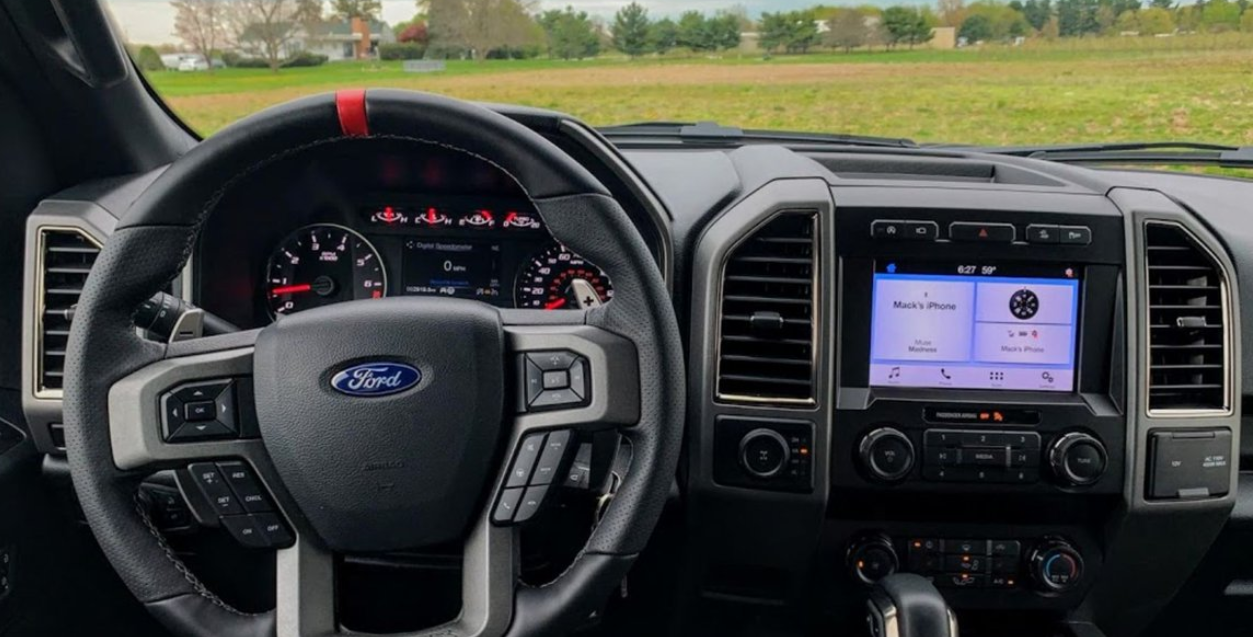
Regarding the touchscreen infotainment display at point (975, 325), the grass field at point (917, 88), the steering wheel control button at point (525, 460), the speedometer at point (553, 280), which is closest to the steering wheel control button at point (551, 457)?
the steering wheel control button at point (525, 460)

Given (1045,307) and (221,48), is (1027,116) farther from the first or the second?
(221,48)

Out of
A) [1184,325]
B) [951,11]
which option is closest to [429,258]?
[951,11]

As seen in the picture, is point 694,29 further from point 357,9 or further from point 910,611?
point 910,611

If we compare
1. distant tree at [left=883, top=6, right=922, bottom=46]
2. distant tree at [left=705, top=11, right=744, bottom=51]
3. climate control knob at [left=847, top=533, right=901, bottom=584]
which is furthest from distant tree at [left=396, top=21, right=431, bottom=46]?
climate control knob at [left=847, top=533, right=901, bottom=584]

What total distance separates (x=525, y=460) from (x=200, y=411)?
0.49 meters

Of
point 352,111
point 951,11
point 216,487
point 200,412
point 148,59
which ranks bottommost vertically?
point 216,487

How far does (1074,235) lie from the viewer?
2256mm

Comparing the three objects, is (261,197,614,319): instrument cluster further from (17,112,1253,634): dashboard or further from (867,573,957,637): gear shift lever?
(867,573,957,637): gear shift lever

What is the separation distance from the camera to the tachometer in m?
2.51

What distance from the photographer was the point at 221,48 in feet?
8.45

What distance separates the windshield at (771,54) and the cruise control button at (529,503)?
1.01 meters

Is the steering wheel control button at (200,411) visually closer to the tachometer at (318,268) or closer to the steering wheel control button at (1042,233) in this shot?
the tachometer at (318,268)

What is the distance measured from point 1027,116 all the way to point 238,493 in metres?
1.98

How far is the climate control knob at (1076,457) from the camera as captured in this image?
2.29 m
